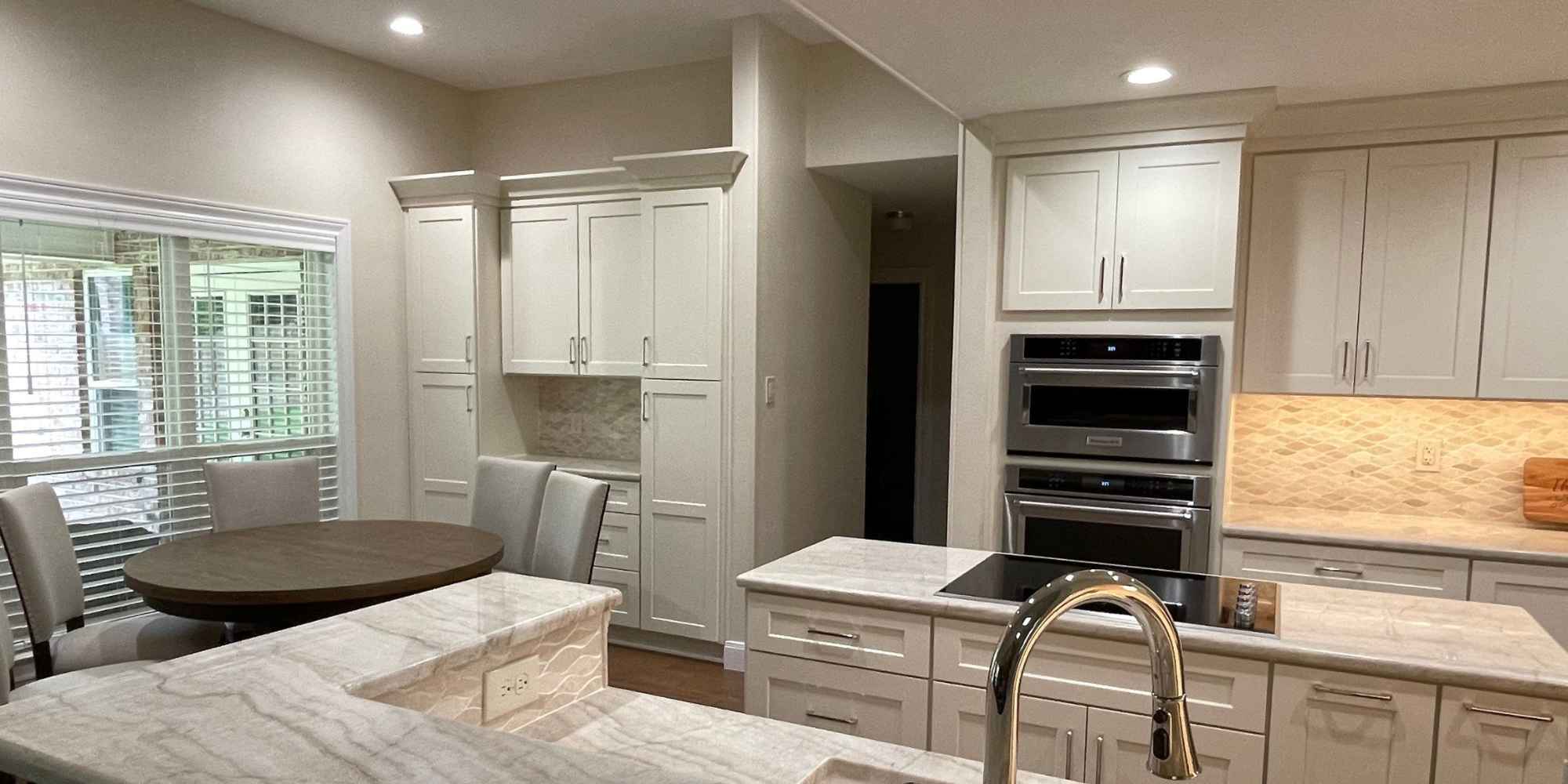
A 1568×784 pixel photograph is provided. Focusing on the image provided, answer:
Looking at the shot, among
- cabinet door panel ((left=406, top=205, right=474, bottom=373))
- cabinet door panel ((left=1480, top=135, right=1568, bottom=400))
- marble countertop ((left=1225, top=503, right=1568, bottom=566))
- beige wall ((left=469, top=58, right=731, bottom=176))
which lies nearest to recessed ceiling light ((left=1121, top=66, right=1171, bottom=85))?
cabinet door panel ((left=1480, top=135, right=1568, bottom=400))

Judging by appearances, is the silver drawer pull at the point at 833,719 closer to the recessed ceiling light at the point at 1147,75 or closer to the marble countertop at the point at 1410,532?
the marble countertop at the point at 1410,532

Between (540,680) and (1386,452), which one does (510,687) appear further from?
(1386,452)

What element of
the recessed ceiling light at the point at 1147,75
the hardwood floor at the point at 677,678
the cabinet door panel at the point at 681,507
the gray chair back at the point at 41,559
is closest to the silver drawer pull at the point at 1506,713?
the recessed ceiling light at the point at 1147,75

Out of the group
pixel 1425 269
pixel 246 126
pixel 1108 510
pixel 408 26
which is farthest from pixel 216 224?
pixel 1425 269

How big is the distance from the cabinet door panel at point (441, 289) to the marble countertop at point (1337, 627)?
2956 mm

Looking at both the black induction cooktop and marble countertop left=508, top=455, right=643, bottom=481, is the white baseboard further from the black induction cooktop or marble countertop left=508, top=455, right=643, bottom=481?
the black induction cooktop

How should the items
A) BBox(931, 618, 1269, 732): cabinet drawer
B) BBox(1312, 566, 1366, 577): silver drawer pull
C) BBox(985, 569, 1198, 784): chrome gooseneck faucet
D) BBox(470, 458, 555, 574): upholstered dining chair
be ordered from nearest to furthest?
BBox(985, 569, 1198, 784): chrome gooseneck faucet → BBox(931, 618, 1269, 732): cabinet drawer → BBox(1312, 566, 1366, 577): silver drawer pull → BBox(470, 458, 555, 574): upholstered dining chair

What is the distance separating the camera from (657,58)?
4.52m

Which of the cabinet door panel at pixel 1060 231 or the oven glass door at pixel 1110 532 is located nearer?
the oven glass door at pixel 1110 532

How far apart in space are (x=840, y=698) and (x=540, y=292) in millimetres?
3129

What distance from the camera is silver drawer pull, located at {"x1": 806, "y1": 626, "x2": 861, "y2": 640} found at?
6.98 ft

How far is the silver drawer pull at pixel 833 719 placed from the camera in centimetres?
214

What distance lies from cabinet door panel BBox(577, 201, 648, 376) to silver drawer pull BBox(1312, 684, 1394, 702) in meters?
3.18

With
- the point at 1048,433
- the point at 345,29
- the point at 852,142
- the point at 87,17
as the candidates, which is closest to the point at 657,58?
the point at 852,142
